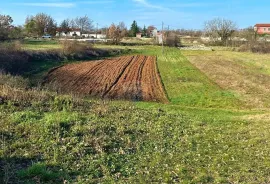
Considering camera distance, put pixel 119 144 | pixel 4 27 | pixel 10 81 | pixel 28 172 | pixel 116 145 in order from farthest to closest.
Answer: pixel 4 27, pixel 10 81, pixel 119 144, pixel 116 145, pixel 28 172

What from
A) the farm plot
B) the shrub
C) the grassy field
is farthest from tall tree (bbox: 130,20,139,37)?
the grassy field

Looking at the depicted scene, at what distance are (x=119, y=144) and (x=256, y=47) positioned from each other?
6395cm

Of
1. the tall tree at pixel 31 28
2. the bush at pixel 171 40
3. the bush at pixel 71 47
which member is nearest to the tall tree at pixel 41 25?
the tall tree at pixel 31 28

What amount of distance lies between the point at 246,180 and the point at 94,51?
47293mm

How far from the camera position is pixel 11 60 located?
3045 cm

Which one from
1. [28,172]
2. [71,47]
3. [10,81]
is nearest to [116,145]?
[28,172]

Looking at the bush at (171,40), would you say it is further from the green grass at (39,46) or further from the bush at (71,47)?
the bush at (71,47)

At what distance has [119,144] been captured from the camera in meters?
9.71

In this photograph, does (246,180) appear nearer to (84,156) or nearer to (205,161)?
(205,161)

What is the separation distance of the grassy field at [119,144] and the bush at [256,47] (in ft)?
180

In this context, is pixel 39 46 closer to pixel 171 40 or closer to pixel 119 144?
pixel 171 40

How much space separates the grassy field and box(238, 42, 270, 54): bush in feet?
180

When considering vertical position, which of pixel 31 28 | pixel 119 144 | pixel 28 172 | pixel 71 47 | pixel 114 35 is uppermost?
pixel 31 28

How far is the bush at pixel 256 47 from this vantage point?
2593 inches
